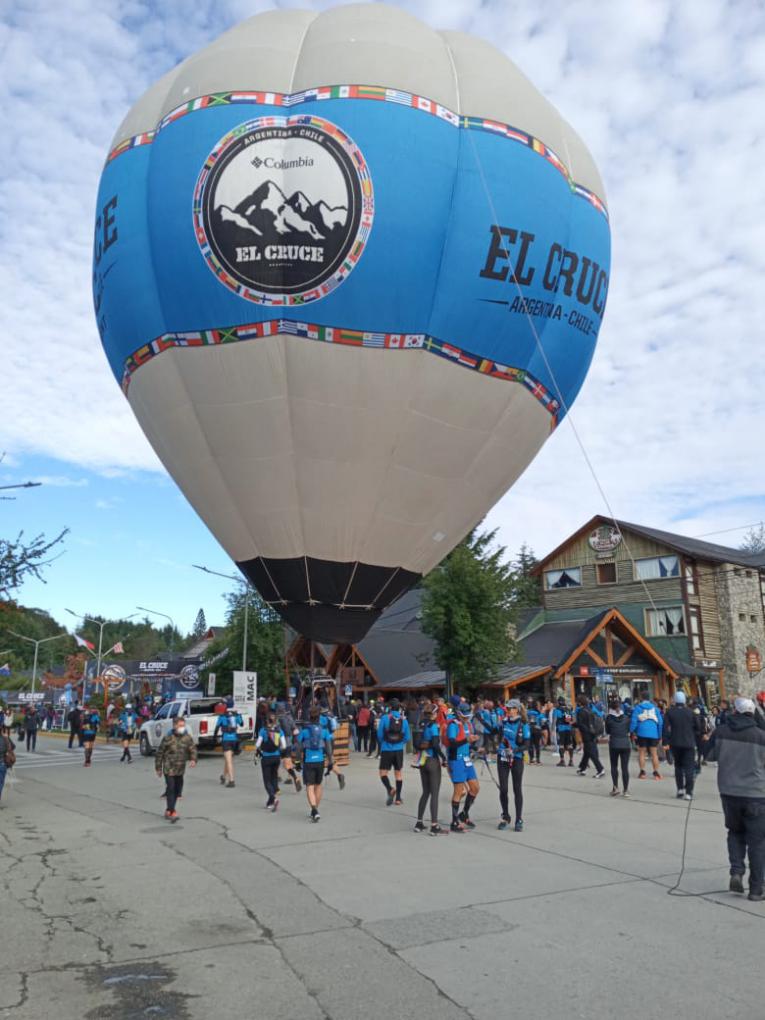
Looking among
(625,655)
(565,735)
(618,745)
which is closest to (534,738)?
(565,735)

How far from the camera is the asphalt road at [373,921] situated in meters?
4.78

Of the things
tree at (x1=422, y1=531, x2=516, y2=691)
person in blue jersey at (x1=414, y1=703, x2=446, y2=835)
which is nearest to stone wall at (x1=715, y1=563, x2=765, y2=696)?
tree at (x1=422, y1=531, x2=516, y2=691)

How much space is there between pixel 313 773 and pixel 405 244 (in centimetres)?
878

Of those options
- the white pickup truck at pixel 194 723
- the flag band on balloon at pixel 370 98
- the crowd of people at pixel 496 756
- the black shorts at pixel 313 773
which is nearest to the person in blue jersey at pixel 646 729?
the crowd of people at pixel 496 756

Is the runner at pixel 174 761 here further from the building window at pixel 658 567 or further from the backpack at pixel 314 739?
the building window at pixel 658 567

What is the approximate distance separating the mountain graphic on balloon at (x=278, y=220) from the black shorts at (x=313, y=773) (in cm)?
847

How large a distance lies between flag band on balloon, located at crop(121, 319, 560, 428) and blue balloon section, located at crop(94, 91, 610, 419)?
39mm

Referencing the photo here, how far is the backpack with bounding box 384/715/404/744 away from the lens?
12852 millimetres

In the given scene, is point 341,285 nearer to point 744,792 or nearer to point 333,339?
point 333,339

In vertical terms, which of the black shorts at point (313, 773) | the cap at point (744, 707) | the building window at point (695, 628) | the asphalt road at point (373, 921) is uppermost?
the building window at point (695, 628)

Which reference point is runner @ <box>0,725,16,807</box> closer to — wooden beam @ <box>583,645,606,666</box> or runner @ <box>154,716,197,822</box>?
runner @ <box>154,716,197,822</box>

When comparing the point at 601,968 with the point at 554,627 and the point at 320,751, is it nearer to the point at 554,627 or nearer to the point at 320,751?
the point at 320,751

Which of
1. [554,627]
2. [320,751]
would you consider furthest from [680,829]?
[554,627]

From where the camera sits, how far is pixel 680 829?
10.2 metres
